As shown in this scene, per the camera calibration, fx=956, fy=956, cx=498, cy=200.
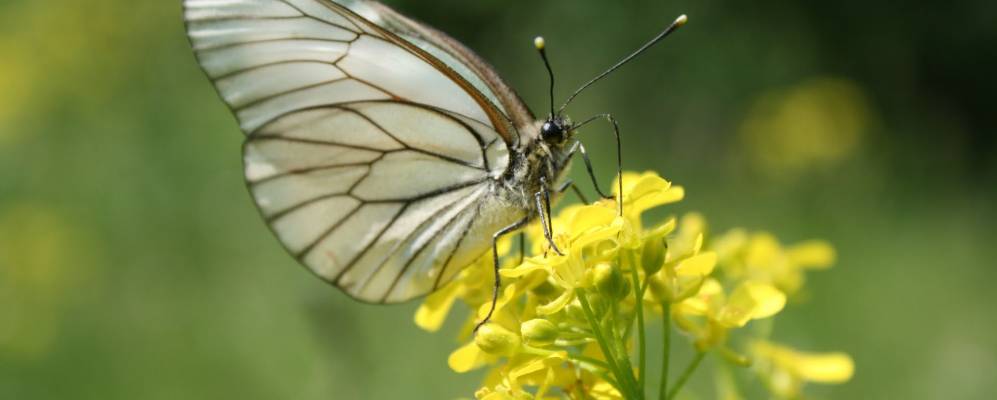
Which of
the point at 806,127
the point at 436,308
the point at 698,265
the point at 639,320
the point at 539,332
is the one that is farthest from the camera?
the point at 806,127

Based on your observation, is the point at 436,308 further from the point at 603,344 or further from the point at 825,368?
the point at 825,368

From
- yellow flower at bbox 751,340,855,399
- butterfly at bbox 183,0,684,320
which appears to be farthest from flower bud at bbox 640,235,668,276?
yellow flower at bbox 751,340,855,399

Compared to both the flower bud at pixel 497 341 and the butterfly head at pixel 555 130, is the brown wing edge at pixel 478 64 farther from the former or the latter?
the flower bud at pixel 497 341

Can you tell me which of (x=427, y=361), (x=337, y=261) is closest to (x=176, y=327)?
(x=427, y=361)

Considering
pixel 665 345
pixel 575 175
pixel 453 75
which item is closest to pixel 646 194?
pixel 665 345

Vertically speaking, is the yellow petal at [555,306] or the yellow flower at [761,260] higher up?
the yellow flower at [761,260]

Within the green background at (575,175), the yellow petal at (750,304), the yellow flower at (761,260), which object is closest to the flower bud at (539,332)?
the yellow petal at (750,304)
